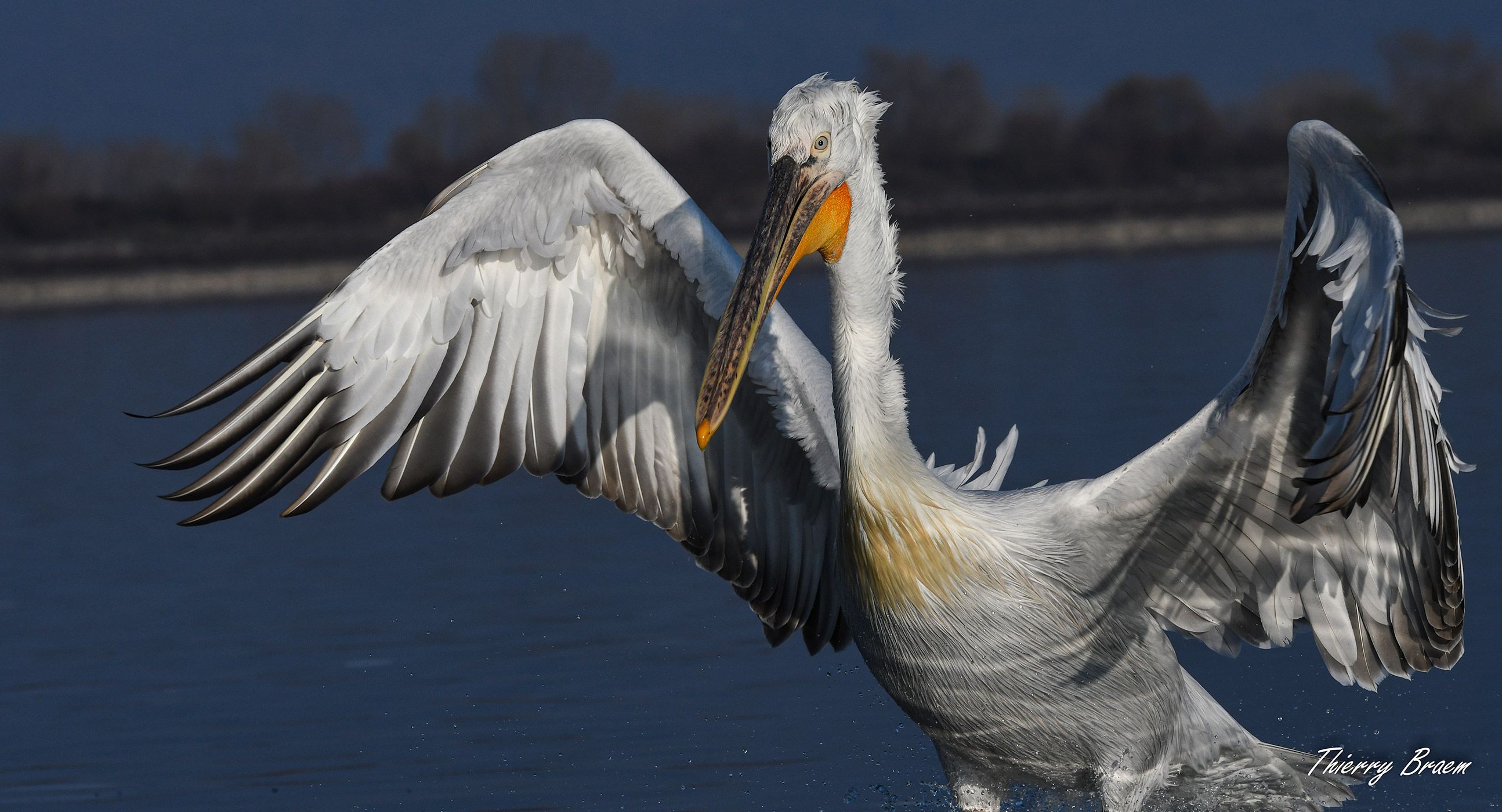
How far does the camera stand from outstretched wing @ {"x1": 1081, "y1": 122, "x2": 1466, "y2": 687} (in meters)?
3.65

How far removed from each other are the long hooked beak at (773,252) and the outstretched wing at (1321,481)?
0.94 m

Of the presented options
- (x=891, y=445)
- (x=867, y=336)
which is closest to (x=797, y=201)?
(x=867, y=336)

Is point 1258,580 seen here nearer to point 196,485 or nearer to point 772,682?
point 772,682

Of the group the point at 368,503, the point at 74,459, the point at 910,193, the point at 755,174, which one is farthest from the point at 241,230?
the point at 368,503

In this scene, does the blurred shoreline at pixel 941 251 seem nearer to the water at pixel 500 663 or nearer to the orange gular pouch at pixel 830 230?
the water at pixel 500 663

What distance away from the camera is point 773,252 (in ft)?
13.6

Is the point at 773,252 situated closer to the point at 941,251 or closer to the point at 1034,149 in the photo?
A: the point at 941,251

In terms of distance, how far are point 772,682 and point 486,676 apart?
1.14m

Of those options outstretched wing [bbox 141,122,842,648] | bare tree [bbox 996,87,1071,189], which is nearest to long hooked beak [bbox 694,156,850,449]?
A: outstretched wing [bbox 141,122,842,648]

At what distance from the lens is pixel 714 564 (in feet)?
17.7

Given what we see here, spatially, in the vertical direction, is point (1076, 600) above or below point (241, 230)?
below

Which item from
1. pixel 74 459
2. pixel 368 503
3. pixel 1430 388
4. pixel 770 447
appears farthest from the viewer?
pixel 74 459

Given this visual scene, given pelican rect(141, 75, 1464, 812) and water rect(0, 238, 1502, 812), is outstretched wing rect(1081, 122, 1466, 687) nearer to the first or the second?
pelican rect(141, 75, 1464, 812)

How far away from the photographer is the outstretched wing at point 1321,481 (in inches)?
144
